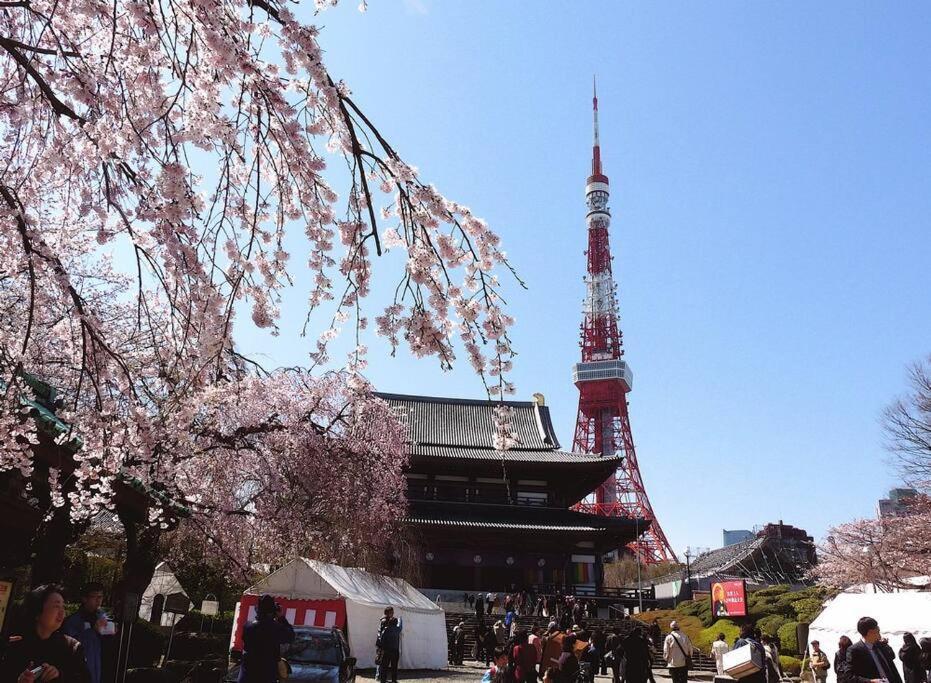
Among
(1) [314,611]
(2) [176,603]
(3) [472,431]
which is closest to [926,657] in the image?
(1) [314,611]

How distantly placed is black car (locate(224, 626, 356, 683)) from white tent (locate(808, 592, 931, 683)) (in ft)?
21.4

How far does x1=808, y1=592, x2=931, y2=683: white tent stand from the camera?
392 inches

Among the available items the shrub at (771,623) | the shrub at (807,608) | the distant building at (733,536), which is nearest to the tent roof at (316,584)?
the shrub at (771,623)

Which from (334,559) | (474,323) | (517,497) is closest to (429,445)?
(517,497)

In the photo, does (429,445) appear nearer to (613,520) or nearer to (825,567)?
(613,520)

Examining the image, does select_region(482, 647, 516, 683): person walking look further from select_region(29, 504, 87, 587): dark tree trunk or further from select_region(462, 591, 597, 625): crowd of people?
select_region(462, 591, 597, 625): crowd of people

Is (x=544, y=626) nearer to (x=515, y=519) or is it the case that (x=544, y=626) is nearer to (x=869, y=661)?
(x=515, y=519)

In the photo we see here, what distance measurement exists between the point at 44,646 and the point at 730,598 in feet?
70.9

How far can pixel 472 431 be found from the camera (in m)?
33.1

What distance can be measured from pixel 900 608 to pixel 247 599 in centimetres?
1034

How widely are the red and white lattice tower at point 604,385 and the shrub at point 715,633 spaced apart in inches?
893

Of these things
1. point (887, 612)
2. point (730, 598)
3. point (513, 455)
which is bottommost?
point (730, 598)

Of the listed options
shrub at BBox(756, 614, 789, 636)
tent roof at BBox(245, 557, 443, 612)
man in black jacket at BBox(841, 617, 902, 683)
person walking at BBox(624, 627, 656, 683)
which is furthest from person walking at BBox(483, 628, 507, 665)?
man in black jacket at BBox(841, 617, 902, 683)

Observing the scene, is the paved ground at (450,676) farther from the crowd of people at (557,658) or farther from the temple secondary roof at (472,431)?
the temple secondary roof at (472,431)
